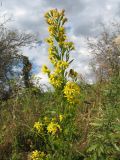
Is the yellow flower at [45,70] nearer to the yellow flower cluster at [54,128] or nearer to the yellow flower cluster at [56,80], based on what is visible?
the yellow flower cluster at [56,80]

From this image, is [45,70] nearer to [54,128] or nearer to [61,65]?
[61,65]

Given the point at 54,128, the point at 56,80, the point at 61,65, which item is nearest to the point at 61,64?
the point at 61,65

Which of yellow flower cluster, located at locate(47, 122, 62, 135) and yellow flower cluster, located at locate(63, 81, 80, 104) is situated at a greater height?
yellow flower cluster, located at locate(63, 81, 80, 104)

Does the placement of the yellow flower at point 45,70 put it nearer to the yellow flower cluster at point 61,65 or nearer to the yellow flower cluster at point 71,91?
the yellow flower cluster at point 61,65

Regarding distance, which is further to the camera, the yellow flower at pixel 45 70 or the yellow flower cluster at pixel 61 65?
the yellow flower at pixel 45 70

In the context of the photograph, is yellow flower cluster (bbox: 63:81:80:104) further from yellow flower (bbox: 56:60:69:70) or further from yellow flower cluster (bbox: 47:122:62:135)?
yellow flower cluster (bbox: 47:122:62:135)

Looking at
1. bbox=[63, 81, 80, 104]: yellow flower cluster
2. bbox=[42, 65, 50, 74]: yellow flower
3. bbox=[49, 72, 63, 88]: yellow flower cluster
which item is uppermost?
bbox=[42, 65, 50, 74]: yellow flower

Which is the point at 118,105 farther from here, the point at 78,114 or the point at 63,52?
the point at 63,52

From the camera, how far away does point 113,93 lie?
770 cm

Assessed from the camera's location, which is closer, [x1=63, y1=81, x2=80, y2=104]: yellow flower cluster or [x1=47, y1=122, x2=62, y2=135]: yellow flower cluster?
[x1=63, y1=81, x2=80, y2=104]: yellow flower cluster

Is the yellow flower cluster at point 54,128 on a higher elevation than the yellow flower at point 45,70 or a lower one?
lower

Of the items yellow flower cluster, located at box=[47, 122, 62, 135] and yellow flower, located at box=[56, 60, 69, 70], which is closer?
yellow flower, located at box=[56, 60, 69, 70]

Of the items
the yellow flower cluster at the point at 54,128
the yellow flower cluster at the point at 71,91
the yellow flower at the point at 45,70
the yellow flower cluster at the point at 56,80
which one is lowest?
the yellow flower cluster at the point at 54,128

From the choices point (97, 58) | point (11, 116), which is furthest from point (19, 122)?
point (97, 58)
